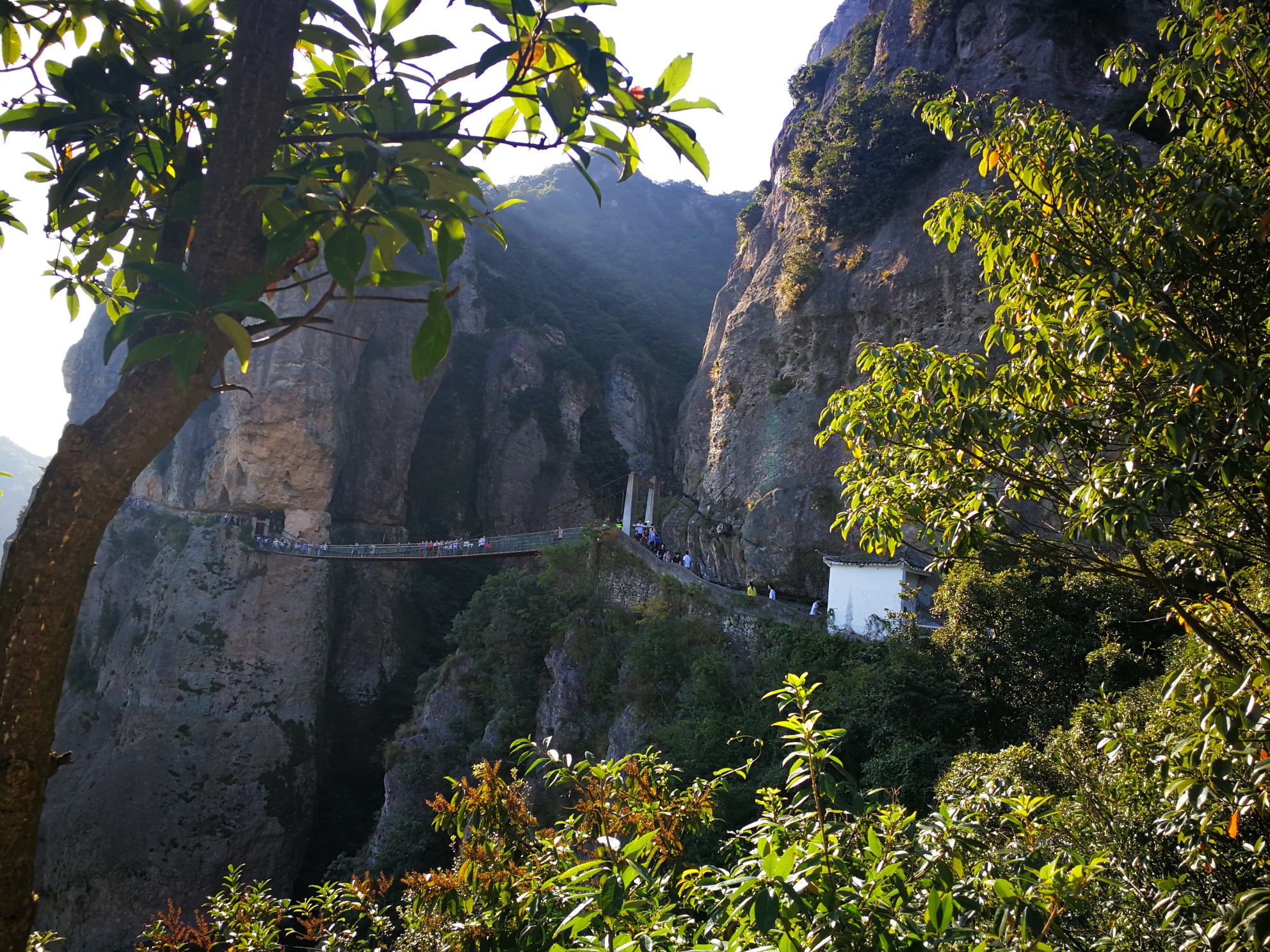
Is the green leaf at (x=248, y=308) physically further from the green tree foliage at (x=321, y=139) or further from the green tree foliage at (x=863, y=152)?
the green tree foliage at (x=863, y=152)

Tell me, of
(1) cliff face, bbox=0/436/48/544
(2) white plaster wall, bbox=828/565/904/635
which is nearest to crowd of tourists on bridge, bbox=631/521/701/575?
(2) white plaster wall, bbox=828/565/904/635

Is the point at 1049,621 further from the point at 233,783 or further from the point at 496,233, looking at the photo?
the point at 233,783

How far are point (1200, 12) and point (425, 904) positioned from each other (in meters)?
4.85

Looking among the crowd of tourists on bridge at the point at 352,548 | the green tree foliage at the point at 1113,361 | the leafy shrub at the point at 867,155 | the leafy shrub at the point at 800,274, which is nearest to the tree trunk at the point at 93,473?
the green tree foliage at the point at 1113,361

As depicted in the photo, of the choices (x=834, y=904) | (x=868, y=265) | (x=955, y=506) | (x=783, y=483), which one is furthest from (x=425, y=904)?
(x=868, y=265)

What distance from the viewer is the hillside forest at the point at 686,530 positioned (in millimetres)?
2016

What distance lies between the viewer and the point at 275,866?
22.9 meters

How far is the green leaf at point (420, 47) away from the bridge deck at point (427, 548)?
17.2m

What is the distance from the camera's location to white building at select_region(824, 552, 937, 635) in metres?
14.2

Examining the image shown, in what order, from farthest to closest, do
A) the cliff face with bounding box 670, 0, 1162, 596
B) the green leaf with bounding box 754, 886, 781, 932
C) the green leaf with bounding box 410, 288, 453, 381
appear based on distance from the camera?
the cliff face with bounding box 670, 0, 1162, 596
the green leaf with bounding box 410, 288, 453, 381
the green leaf with bounding box 754, 886, 781, 932

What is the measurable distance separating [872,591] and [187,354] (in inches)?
554

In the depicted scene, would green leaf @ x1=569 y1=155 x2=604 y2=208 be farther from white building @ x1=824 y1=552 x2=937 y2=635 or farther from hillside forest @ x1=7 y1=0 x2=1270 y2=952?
white building @ x1=824 y1=552 x2=937 y2=635

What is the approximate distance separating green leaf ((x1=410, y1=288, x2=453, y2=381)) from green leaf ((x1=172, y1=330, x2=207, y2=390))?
0.47 meters

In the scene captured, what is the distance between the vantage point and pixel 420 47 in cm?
233
